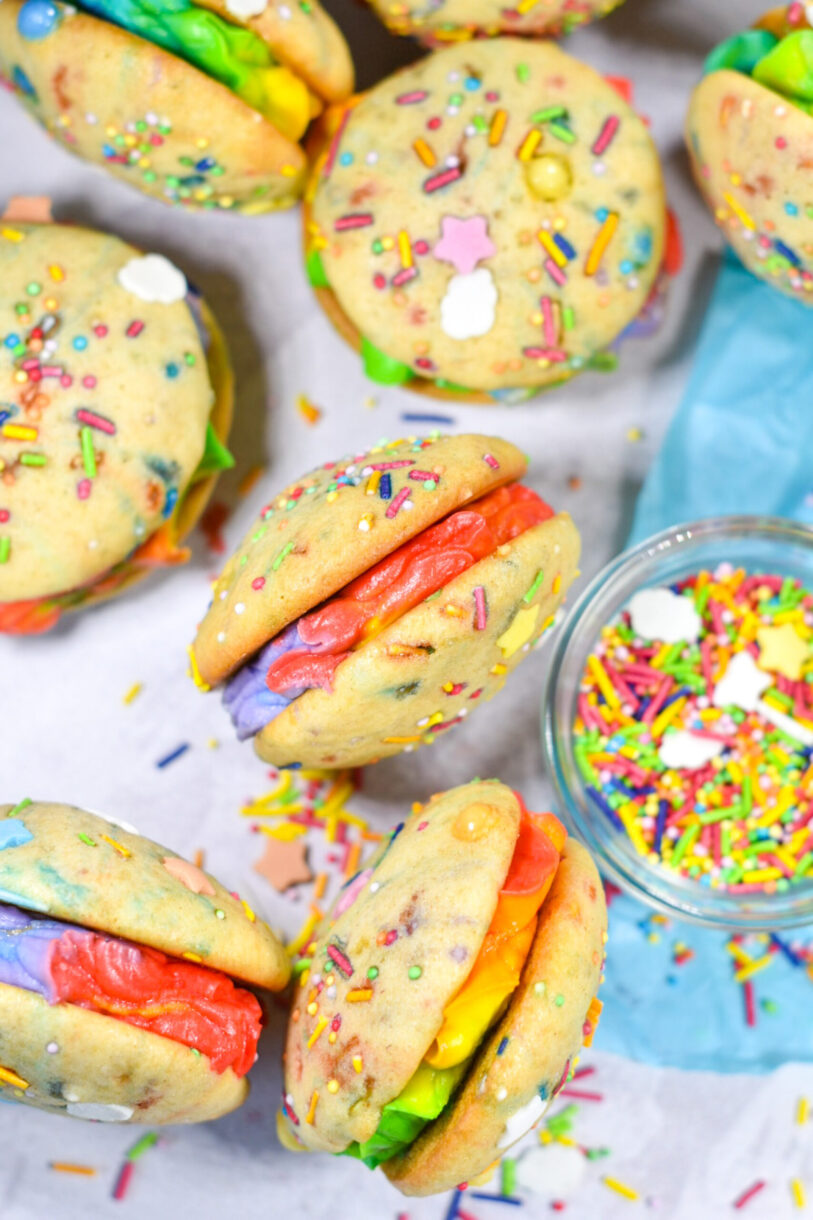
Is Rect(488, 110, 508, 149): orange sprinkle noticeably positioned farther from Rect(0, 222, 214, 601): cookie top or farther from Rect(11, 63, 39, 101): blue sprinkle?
Rect(11, 63, 39, 101): blue sprinkle

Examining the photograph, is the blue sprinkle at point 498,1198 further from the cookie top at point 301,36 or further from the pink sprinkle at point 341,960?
the cookie top at point 301,36

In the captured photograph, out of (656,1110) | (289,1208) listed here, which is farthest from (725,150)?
(289,1208)

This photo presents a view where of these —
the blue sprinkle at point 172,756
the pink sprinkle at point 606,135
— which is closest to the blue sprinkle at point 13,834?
the blue sprinkle at point 172,756

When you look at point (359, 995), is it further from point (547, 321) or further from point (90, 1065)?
point (547, 321)

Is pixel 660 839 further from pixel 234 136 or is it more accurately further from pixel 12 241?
pixel 12 241

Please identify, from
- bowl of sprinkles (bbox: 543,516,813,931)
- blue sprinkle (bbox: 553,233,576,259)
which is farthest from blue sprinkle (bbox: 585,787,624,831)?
blue sprinkle (bbox: 553,233,576,259)

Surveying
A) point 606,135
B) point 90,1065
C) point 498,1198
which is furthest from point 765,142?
point 498,1198
